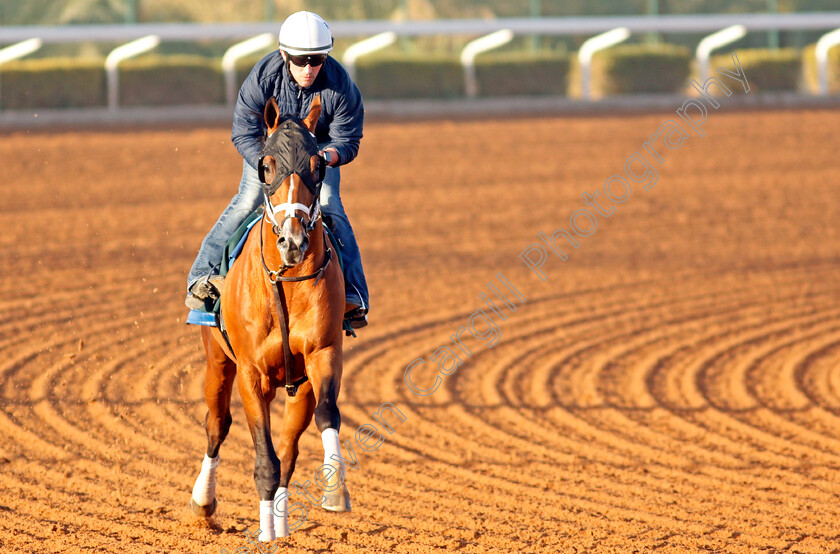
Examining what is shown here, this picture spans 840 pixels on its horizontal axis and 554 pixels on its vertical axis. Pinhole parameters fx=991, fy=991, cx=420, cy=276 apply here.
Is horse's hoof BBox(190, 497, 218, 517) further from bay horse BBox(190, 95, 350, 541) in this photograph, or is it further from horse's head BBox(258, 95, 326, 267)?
horse's head BBox(258, 95, 326, 267)

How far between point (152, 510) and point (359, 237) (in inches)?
361

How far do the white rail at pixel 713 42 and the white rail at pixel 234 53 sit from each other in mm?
10470

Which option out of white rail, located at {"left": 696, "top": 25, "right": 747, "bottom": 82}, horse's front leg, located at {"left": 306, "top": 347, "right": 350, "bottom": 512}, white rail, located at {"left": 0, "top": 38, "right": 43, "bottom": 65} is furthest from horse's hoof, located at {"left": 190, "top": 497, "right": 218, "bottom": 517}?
white rail, located at {"left": 696, "top": 25, "right": 747, "bottom": 82}

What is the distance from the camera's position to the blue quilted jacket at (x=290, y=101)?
17.6 feet

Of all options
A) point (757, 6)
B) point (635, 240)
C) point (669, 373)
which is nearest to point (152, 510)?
point (669, 373)

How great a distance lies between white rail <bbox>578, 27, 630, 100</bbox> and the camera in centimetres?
2442

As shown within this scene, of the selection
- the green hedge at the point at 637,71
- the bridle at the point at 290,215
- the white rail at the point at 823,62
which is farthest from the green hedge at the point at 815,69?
the bridle at the point at 290,215

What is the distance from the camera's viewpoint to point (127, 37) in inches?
→ 939

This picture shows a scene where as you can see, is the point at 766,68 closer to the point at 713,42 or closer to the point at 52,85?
the point at 713,42

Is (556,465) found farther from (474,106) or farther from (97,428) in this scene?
(474,106)

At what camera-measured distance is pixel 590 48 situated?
82.0 ft

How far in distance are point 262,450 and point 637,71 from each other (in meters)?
20.9

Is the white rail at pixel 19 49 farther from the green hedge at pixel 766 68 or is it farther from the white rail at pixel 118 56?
the green hedge at pixel 766 68

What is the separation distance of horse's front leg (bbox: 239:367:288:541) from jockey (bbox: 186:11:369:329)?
2.29 ft
